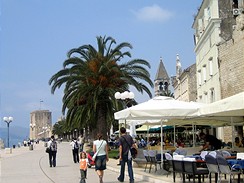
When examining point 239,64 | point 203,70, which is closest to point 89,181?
point 239,64

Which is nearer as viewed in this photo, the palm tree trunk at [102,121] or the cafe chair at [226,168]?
the cafe chair at [226,168]

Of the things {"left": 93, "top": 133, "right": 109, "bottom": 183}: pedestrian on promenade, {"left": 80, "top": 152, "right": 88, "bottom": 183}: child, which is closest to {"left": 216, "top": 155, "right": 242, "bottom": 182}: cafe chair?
{"left": 93, "top": 133, "right": 109, "bottom": 183}: pedestrian on promenade

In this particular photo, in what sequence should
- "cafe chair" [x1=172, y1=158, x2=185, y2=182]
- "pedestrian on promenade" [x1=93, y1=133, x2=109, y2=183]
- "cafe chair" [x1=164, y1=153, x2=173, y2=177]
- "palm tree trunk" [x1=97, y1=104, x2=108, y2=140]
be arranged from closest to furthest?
"cafe chair" [x1=172, y1=158, x2=185, y2=182]
"pedestrian on promenade" [x1=93, y1=133, x2=109, y2=183]
"cafe chair" [x1=164, y1=153, x2=173, y2=177]
"palm tree trunk" [x1=97, y1=104, x2=108, y2=140]

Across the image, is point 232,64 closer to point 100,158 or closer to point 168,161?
point 168,161

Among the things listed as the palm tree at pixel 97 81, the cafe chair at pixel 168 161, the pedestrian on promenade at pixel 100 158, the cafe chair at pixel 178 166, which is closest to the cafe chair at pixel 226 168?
the cafe chair at pixel 178 166

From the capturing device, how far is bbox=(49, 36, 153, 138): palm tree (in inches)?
1200

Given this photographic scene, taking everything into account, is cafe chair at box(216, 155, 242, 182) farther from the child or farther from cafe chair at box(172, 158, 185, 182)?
the child

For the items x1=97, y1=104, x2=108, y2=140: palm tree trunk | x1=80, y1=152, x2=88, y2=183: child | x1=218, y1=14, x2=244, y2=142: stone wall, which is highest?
x1=218, y1=14, x2=244, y2=142: stone wall

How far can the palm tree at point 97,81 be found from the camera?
3047 cm

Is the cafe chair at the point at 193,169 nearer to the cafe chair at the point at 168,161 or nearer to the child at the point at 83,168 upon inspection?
the cafe chair at the point at 168,161

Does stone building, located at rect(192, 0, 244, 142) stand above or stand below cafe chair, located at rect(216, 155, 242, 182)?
above

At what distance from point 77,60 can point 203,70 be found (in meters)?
14.5

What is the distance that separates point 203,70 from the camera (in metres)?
40.9

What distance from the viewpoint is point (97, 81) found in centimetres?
3095
